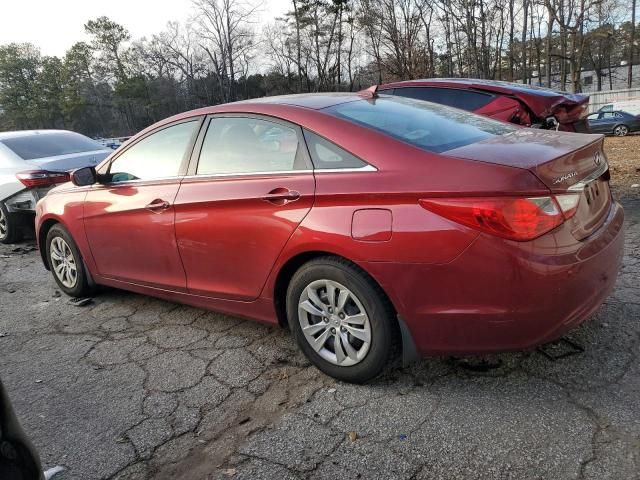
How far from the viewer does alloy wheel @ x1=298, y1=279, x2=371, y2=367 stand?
265cm

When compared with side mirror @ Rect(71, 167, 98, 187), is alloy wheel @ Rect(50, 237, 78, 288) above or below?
below

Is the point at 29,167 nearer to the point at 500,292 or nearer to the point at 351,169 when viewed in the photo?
the point at 351,169

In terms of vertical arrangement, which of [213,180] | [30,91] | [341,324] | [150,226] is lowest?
[341,324]

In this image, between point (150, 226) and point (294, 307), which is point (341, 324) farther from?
point (150, 226)

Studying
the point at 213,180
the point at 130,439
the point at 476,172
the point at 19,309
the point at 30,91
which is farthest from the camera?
the point at 30,91

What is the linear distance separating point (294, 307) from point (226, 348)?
77 centimetres

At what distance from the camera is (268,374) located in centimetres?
303

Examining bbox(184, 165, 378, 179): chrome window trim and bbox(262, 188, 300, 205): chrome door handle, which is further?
bbox(262, 188, 300, 205): chrome door handle

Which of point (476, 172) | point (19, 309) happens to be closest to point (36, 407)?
point (19, 309)

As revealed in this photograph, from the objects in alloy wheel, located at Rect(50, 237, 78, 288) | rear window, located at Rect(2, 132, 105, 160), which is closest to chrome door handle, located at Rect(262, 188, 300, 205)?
alloy wheel, located at Rect(50, 237, 78, 288)

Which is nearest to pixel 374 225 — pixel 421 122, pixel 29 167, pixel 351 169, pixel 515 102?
pixel 351 169

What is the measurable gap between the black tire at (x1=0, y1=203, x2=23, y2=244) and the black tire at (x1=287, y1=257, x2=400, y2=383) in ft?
19.2

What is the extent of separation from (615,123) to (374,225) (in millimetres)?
25756

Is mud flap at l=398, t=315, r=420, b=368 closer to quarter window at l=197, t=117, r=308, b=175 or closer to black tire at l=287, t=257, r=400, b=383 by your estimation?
black tire at l=287, t=257, r=400, b=383
